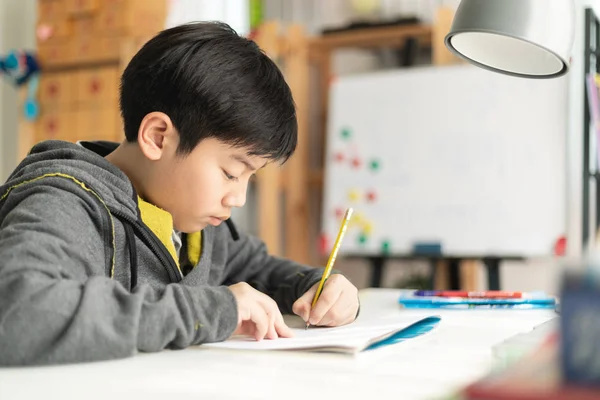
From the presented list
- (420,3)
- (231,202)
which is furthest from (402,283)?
(231,202)

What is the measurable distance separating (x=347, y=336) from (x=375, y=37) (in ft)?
8.47

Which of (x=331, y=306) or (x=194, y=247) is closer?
(x=331, y=306)

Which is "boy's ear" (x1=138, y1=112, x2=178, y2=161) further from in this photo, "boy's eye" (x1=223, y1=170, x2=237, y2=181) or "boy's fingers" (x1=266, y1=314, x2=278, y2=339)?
"boy's fingers" (x1=266, y1=314, x2=278, y2=339)

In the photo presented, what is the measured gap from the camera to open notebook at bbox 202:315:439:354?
0.73 m

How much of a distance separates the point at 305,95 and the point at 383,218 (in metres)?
0.76

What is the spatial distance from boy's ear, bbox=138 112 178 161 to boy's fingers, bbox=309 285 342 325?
28 cm

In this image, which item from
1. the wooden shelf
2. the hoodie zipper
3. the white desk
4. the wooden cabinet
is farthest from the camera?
the wooden cabinet

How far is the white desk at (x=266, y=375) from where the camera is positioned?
55 centimetres

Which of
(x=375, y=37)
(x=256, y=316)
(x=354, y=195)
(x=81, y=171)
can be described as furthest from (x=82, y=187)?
(x=375, y=37)

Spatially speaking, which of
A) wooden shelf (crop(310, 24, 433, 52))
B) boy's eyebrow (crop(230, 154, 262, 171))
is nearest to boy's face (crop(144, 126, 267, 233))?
boy's eyebrow (crop(230, 154, 262, 171))

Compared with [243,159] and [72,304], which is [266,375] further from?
[243,159]

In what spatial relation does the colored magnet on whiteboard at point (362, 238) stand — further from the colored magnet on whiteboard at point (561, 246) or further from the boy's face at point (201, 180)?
the boy's face at point (201, 180)

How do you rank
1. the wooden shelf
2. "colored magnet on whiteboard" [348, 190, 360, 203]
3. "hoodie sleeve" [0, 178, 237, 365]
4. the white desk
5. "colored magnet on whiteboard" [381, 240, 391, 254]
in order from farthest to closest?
the wooden shelf, "colored magnet on whiteboard" [348, 190, 360, 203], "colored magnet on whiteboard" [381, 240, 391, 254], "hoodie sleeve" [0, 178, 237, 365], the white desk

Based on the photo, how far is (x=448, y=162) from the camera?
2.87 m
